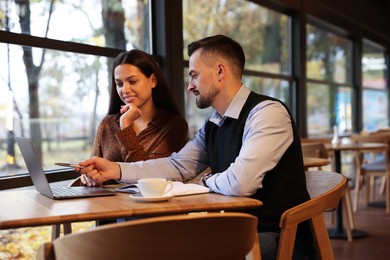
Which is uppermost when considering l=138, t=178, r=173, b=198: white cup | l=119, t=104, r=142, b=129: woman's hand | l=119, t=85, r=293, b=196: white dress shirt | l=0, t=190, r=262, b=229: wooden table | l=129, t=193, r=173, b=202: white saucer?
l=119, t=104, r=142, b=129: woman's hand

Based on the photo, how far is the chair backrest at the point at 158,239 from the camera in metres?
1.04

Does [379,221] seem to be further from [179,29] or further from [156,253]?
[156,253]

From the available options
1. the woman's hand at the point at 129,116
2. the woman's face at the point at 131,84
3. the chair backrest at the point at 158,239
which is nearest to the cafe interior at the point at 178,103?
the chair backrest at the point at 158,239

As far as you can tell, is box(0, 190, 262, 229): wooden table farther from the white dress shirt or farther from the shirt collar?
the shirt collar

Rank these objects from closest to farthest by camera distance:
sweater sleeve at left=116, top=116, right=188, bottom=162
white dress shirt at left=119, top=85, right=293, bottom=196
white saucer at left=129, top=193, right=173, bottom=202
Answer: white saucer at left=129, top=193, right=173, bottom=202 → white dress shirt at left=119, top=85, right=293, bottom=196 → sweater sleeve at left=116, top=116, right=188, bottom=162

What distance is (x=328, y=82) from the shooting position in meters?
7.10

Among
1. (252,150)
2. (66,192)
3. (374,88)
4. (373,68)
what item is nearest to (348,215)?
(252,150)

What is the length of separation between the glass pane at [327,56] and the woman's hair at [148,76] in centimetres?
430

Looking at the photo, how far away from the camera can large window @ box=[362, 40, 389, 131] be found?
29.3 feet

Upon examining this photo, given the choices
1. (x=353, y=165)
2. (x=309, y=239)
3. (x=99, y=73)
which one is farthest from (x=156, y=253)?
(x=353, y=165)

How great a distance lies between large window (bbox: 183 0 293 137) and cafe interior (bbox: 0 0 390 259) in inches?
0.7

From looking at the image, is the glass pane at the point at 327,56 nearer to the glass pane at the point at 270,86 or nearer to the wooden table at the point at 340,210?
the glass pane at the point at 270,86

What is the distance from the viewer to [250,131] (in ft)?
5.74

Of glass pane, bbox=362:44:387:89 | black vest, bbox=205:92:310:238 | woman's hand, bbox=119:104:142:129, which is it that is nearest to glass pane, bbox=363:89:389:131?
glass pane, bbox=362:44:387:89
